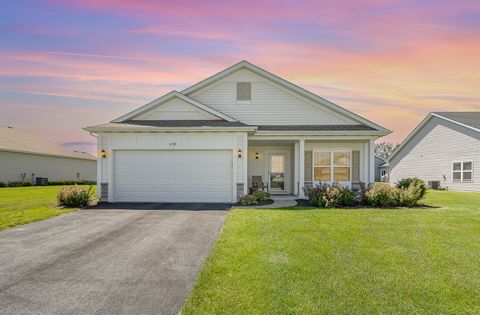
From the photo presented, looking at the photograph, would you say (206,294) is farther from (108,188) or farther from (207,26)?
(108,188)

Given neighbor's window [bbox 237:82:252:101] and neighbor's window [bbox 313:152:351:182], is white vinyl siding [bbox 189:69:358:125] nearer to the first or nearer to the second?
neighbor's window [bbox 237:82:252:101]

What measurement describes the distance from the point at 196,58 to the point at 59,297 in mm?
11226

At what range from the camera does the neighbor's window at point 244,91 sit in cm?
1862

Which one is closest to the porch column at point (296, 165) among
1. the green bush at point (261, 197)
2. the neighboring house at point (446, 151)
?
the green bush at point (261, 197)

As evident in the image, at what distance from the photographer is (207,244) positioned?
775 centimetres

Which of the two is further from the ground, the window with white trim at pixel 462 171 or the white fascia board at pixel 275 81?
the white fascia board at pixel 275 81

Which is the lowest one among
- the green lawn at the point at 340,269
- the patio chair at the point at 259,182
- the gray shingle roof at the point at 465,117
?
the green lawn at the point at 340,269

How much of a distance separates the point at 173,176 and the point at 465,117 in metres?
23.0

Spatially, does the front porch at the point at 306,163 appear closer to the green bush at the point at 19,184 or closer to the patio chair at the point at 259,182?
the patio chair at the point at 259,182

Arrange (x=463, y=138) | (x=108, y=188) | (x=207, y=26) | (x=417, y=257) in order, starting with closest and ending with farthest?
1. (x=417, y=257)
2. (x=207, y=26)
3. (x=108, y=188)
4. (x=463, y=138)

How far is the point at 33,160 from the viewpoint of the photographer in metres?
31.7

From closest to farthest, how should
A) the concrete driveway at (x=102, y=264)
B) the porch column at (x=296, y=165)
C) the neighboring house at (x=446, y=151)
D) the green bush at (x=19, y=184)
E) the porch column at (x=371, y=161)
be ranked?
the concrete driveway at (x=102, y=264)
the porch column at (x=371, y=161)
the porch column at (x=296, y=165)
the neighboring house at (x=446, y=151)
the green bush at (x=19, y=184)

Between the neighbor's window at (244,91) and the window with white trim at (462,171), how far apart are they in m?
16.4

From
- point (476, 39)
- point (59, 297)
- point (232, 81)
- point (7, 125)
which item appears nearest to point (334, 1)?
point (476, 39)
